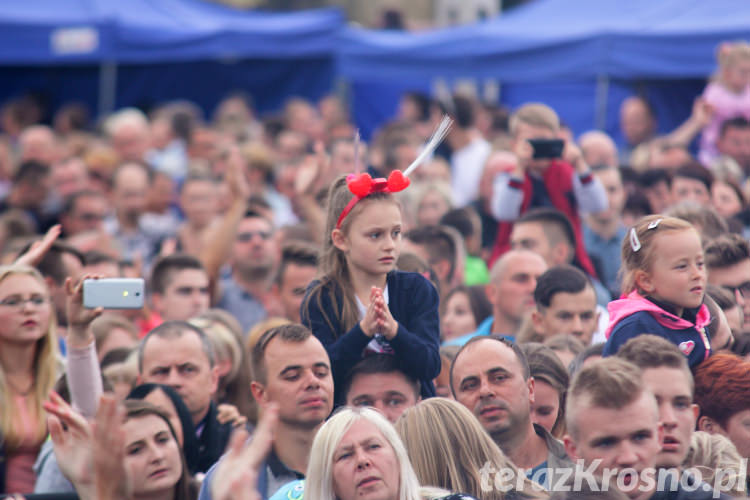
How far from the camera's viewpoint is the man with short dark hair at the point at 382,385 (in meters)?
4.91

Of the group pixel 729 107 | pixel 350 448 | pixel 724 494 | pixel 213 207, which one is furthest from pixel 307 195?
pixel 724 494

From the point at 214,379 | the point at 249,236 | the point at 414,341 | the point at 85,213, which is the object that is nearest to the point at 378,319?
the point at 414,341

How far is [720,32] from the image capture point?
1060 centimetres

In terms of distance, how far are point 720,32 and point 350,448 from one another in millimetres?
7893

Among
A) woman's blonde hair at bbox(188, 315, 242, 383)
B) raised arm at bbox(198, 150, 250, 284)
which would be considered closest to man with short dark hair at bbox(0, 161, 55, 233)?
raised arm at bbox(198, 150, 250, 284)

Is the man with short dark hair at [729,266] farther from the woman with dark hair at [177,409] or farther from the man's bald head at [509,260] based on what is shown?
the woman with dark hair at [177,409]

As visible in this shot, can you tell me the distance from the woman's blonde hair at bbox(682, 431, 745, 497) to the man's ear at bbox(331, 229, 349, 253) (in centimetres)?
165

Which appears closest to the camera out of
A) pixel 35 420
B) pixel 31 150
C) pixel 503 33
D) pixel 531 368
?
pixel 531 368

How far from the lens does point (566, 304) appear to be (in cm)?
596

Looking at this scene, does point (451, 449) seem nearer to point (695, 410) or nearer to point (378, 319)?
point (378, 319)

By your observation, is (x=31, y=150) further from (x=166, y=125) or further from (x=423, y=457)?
(x=423, y=457)

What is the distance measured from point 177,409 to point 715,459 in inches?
93.8

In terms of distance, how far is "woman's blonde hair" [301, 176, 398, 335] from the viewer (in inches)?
193

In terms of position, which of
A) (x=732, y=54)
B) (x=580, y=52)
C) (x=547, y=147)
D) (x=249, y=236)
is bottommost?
(x=249, y=236)
